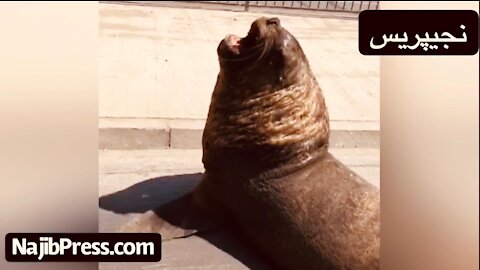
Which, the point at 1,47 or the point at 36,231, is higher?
the point at 1,47

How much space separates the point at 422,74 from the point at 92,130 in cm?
100

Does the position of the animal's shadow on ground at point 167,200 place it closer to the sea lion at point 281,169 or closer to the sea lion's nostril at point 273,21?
the sea lion at point 281,169

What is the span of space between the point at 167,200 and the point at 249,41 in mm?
720

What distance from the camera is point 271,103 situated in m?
2.13

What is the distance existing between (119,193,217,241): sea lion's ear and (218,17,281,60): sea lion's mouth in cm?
58

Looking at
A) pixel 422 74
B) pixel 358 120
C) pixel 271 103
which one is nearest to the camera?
pixel 422 74

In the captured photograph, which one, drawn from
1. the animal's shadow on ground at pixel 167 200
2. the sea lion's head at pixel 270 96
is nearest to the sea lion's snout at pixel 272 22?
the sea lion's head at pixel 270 96

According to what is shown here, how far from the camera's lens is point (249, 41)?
2.08 meters

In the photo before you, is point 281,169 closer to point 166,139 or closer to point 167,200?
point 167,200

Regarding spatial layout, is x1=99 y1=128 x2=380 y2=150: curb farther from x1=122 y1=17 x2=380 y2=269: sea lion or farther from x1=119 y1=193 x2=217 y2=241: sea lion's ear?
x1=122 y1=17 x2=380 y2=269: sea lion

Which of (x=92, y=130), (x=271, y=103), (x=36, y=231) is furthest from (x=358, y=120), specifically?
(x=36, y=231)

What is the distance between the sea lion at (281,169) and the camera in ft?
6.82

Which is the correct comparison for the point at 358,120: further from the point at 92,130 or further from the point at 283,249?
the point at 92,130

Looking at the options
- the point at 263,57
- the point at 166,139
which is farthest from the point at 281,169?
the point at 166,139
